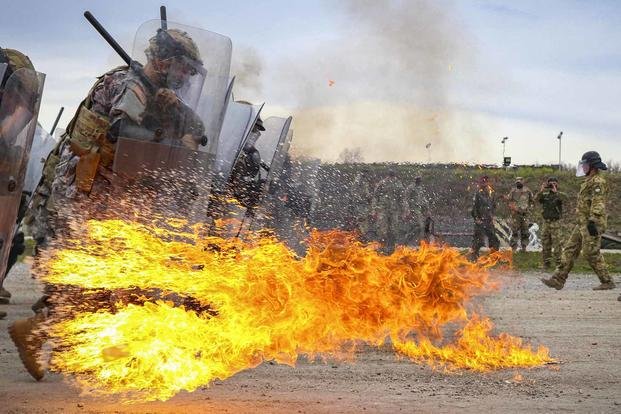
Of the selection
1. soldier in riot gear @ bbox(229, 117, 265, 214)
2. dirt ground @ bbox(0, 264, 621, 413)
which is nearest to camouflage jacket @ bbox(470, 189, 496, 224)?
dirt ground @ bbox(0, 264, 621, 413)

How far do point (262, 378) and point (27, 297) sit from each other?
6.48m

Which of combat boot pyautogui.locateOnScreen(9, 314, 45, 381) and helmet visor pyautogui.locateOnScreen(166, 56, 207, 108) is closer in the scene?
combat boot pyautogui.locateOnScreen(9, 314, 45, 381)

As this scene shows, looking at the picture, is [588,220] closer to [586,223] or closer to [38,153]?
[586,223]

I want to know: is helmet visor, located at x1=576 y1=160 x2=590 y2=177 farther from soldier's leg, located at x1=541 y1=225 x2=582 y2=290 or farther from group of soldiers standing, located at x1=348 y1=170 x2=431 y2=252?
group of soldiers standing, located at x1=348 y1=170 x2=431 y2=252

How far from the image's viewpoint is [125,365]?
18.7 ft

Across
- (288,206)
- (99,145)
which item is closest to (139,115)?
(99,145)

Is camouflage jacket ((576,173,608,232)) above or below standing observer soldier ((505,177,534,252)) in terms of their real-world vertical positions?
below

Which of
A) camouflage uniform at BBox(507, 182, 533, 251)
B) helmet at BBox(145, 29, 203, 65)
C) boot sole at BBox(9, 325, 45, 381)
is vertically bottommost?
boot sole at BBox(9, 325, 45, 381)

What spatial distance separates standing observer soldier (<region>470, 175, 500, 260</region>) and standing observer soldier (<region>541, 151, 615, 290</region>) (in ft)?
20.5

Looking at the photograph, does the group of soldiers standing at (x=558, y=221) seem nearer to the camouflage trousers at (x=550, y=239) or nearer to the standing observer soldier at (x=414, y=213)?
the camouflage trousers at (x=550, y=239)

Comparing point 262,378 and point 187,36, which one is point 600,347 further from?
A: point 187,36

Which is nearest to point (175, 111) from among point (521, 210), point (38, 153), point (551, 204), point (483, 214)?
point (38, 153)

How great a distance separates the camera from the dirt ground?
5.36m

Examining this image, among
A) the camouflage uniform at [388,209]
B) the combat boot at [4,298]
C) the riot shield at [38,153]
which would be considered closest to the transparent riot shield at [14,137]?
the riot shield at [38,153]
